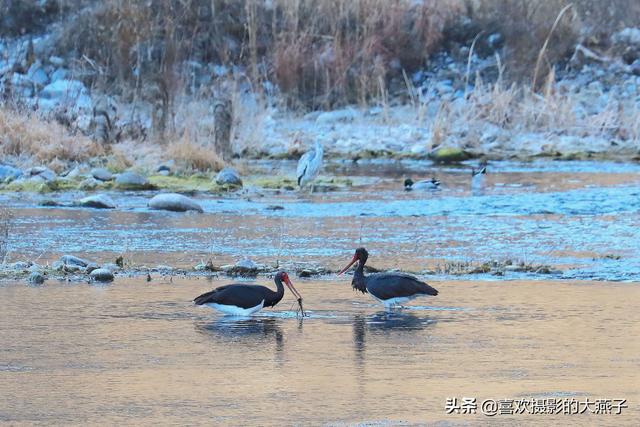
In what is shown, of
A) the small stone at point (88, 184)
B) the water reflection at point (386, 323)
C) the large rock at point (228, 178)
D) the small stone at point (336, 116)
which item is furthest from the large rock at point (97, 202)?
the small stone at point (336, 116)

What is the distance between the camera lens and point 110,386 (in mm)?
8109

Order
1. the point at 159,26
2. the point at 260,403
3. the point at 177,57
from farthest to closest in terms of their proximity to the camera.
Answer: the point at 159,26
the point at 177,57
the point at 260,403

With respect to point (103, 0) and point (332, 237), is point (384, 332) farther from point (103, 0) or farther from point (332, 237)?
point (103, 0)

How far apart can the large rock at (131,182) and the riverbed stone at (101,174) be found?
0.43 m

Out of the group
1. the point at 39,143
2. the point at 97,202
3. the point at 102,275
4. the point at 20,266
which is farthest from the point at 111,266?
the point at 39,143

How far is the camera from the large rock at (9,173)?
20734 millimetres

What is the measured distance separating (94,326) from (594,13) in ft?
90.3

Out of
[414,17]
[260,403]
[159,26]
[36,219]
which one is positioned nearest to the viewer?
[260,403]

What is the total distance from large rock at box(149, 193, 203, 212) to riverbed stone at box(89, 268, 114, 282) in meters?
5.82

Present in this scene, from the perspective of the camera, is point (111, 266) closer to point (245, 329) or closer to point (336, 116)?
point (245, 329)

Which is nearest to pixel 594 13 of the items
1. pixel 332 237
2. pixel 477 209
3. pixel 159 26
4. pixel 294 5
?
pixel 294 5

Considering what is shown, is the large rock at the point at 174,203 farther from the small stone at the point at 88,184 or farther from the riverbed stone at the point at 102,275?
the riverbed stone at the point at 102,275

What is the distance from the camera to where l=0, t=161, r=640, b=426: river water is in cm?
773

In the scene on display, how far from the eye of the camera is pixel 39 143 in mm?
22219
